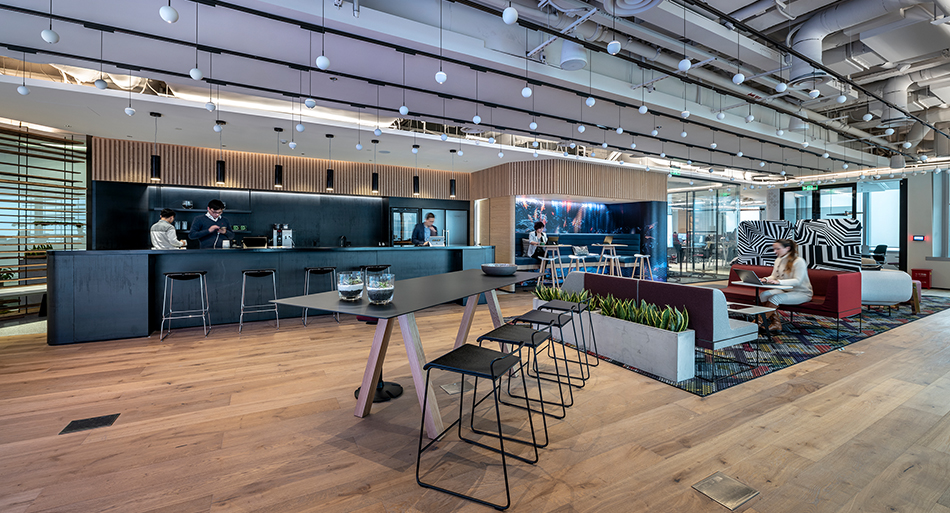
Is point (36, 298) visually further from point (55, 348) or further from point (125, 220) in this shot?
point (55, 348)

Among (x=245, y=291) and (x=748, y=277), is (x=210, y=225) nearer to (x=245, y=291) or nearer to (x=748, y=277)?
(x=245, y=291)

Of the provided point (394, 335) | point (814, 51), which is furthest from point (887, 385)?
point (394, 335)

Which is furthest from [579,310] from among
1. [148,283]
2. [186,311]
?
[148,283]

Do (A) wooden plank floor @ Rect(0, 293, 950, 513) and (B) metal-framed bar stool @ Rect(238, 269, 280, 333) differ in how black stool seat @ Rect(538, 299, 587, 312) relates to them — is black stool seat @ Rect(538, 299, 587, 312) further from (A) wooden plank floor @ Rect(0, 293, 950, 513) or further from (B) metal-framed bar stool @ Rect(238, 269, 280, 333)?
(B) metal-framed bar stool @ Rect(238, 269, 280, 333)

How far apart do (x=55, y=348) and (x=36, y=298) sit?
3.00 m

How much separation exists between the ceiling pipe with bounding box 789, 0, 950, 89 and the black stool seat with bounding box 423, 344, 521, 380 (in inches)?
216

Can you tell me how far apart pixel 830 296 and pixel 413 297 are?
5.74 metres

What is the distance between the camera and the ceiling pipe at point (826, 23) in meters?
4.16

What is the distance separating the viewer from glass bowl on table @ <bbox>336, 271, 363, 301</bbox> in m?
2.41

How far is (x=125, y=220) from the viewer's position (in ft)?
26.3

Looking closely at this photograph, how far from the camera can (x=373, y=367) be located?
115 inches

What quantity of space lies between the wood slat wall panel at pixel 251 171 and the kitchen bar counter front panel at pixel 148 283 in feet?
11.6

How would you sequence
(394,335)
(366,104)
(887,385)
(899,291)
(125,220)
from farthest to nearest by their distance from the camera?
(125,220), (899,291), (366,104), (394,335), (887,385)

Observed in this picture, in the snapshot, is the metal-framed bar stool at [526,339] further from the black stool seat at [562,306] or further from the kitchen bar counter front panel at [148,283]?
the kitchen bar counter front panel at [148,283]
